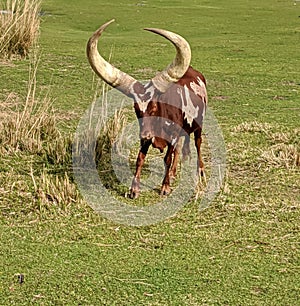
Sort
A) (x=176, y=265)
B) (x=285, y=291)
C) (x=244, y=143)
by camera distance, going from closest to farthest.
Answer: (x=285, y=291) < (x=176, y=265) < (x=244, y=143)

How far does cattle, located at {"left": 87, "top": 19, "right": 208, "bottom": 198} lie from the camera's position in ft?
14.7

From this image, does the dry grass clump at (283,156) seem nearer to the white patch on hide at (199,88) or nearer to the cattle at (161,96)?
the white patch on hide at (199,88)

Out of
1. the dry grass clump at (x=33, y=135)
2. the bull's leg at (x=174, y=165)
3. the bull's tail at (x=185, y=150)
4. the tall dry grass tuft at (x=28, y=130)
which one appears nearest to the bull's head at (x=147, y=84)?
the bull's leg at (x=174, y=165)

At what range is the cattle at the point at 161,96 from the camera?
14.7ft

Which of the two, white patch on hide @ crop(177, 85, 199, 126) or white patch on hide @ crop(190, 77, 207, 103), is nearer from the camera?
white patch on hide @ crop(177, 85, 199, 126)

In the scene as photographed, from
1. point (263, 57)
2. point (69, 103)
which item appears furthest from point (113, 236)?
point (263, 57)

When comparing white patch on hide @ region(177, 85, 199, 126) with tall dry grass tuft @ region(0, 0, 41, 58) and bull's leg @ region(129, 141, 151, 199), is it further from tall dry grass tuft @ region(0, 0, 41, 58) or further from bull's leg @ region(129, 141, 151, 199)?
tall dry grass tuft @ region(0, 0, 41, 58)

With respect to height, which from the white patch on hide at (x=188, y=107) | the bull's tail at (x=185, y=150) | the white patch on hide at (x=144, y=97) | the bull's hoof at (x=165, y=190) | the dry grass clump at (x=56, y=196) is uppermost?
the white patch on hide at (x=144, y=97)

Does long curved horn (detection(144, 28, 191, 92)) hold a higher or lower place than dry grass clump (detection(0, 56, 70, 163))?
higher

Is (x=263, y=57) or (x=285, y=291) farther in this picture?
(x=263, y=57)

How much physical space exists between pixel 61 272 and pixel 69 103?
13.6ft

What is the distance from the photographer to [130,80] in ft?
15.1

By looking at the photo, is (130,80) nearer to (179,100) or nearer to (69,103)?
(179,100)

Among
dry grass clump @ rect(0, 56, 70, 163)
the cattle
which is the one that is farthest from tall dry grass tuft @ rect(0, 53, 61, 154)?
the cattle
